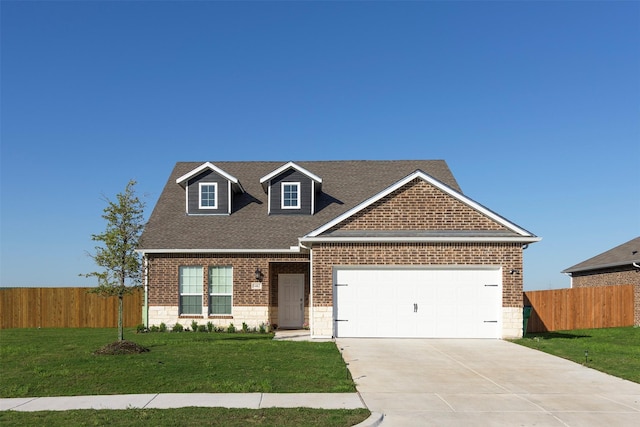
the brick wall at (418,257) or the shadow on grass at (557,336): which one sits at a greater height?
the brick wall at (418,257)

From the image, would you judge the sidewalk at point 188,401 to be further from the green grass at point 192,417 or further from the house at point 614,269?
the house at point 614,269

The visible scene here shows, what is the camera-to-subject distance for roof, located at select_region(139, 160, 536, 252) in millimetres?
23281

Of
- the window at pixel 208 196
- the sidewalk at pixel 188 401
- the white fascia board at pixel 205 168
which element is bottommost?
the sidewalk at pixel 188 401

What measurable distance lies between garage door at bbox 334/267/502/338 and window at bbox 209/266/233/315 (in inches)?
218

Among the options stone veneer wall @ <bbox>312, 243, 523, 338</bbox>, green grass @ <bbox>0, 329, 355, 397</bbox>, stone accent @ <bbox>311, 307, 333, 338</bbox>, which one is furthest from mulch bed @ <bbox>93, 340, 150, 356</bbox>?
stone veneer wall @ <bbox>312, 243, 523, 338</bbox>

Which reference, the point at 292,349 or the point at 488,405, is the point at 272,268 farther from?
the point at 488,405

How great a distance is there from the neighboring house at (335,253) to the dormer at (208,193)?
5cm

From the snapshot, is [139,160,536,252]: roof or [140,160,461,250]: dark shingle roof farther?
[140,160,461,250]: dark shingle roof

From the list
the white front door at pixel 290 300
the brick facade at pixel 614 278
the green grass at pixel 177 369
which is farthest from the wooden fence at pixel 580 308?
the green grass at pixel 177 369

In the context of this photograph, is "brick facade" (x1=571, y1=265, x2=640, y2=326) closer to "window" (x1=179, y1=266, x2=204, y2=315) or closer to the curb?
"window" (x1=179, y1=266, x2=204, y2=315)

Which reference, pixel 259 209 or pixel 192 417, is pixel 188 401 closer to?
pixel 192 417

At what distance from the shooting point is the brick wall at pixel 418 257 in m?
19.4

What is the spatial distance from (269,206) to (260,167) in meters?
4.32

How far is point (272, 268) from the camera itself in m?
23.9
